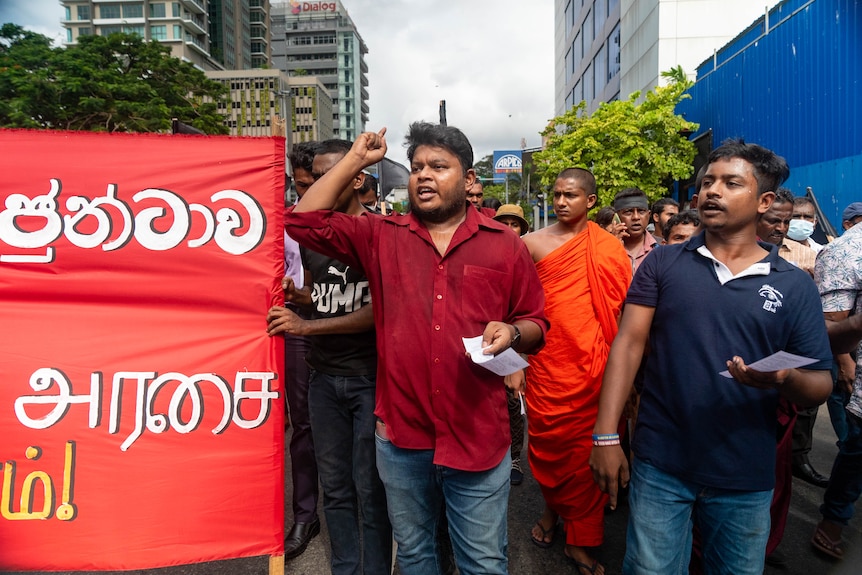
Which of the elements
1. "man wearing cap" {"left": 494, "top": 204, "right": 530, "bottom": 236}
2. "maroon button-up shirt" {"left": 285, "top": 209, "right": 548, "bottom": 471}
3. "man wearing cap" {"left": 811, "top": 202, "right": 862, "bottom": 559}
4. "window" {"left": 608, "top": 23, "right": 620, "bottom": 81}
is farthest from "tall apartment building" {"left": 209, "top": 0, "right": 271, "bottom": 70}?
"man wearing cap" {"left": 811, "top": 202, "right": 862, "bottom": 559}

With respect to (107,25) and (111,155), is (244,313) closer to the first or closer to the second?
(111,155)

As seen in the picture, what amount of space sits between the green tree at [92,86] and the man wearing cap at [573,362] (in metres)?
19.6

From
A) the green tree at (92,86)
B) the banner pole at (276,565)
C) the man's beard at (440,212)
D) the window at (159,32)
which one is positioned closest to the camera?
the man's beard at (440,212)

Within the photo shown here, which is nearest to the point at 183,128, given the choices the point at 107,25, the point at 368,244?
the point at 368,244

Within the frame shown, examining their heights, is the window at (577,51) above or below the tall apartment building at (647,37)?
above

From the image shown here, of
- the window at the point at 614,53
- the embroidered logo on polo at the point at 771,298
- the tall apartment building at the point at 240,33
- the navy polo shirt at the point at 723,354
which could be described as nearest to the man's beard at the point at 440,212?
the navy polo shirt at the point at 723,354

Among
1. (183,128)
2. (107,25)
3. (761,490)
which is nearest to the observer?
(761,490)

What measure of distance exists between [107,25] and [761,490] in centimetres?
8222

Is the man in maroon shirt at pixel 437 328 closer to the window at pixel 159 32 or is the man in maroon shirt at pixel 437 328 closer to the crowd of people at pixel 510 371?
the crowd of people at pixel 510 371

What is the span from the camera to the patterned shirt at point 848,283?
2.55 meters

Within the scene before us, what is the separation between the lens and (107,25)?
67.8 m

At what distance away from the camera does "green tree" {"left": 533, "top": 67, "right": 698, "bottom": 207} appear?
16141 millimetres

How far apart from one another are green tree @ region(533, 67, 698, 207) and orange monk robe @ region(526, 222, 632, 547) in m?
13.0

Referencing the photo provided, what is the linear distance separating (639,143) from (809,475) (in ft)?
44.8
